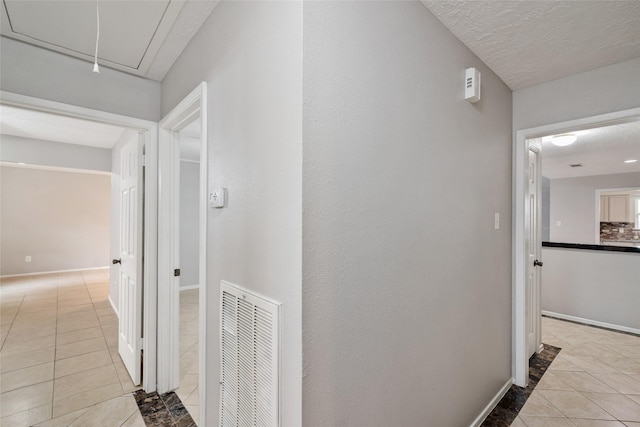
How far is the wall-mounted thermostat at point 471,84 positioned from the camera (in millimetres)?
1674

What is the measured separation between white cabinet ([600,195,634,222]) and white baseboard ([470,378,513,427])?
6669 millimetres

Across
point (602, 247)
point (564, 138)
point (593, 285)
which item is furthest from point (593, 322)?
point (564, 138)

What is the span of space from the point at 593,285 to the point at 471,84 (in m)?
3.63

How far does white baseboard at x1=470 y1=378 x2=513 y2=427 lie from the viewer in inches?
70.8

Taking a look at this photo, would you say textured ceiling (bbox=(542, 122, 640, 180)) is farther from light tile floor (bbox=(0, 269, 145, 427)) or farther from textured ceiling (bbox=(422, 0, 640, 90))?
light tile floor (bbox=(0, 269, 145, 427))

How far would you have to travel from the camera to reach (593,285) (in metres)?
3.57

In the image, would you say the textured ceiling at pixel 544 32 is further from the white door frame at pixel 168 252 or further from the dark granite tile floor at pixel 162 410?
the dark granite tile floor at pixel 162 410

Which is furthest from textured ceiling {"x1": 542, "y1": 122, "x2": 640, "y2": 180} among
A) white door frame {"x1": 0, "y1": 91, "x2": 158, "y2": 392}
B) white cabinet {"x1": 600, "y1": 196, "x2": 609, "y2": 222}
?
white door frame {"x1": 0, "y1": 91, "x2": 158, "y2": 392}

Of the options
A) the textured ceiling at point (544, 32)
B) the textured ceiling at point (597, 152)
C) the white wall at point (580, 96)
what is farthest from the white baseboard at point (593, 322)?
the textured ceiling at point (544, 32)

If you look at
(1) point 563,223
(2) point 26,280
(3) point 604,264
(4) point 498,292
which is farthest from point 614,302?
(2) point 26,280

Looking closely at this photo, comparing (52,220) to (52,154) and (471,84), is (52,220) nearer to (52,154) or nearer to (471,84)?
(52,154)

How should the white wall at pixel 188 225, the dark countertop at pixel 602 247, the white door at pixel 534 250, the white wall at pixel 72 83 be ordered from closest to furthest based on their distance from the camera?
1. the white wall at pixel 72 83
2. the white door at pixel 534 250
3. the dark countertop at pixel 602 247
4. the white wall at pixel 188 225

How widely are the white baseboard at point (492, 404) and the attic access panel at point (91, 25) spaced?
9.77 feet

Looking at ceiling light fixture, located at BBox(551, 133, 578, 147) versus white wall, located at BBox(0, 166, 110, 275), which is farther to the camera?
white wall, located at BBox(0, 166, 110, 275)
